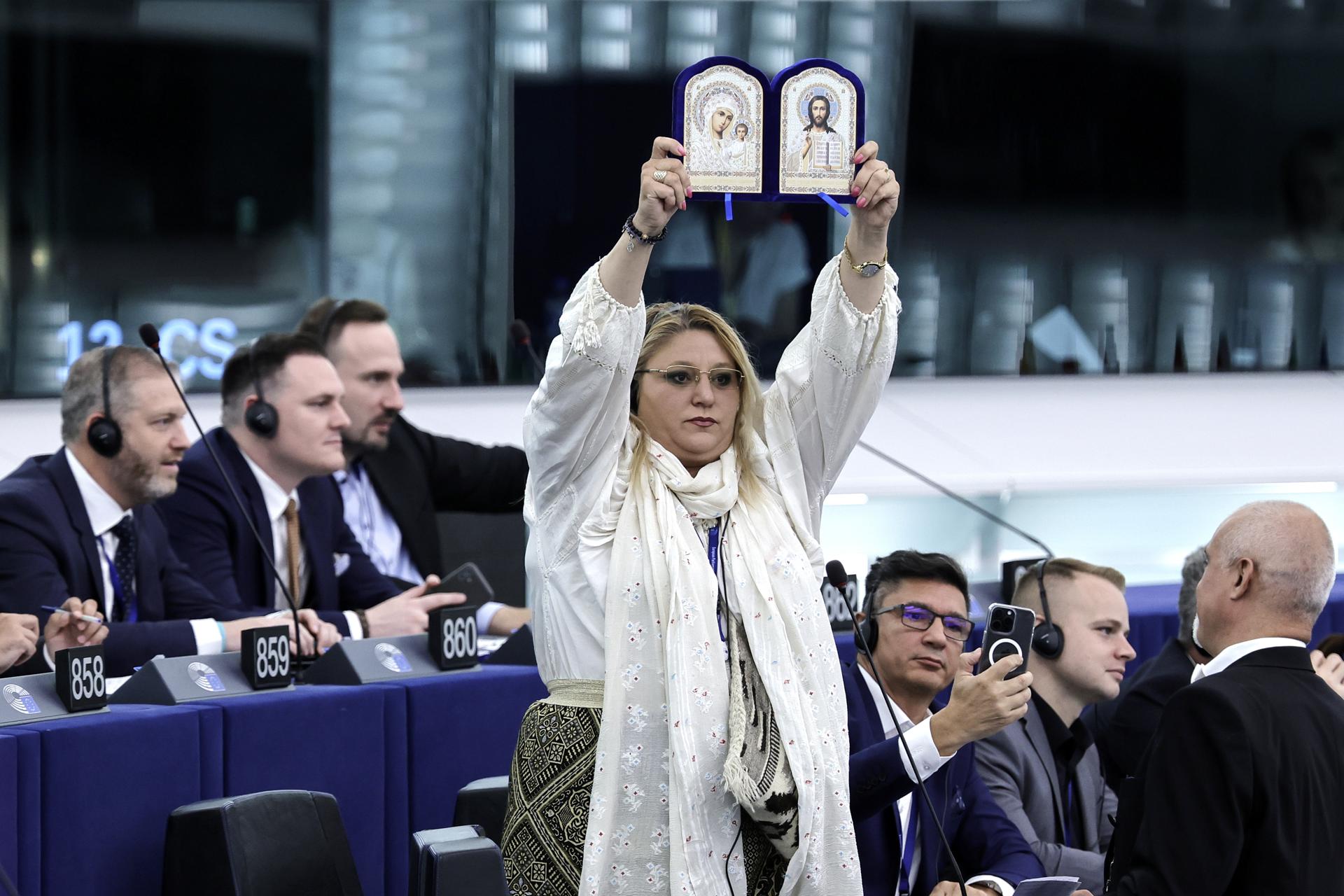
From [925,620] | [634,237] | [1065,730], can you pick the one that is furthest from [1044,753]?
[634,237]

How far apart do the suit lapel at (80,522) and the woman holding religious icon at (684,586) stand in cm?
141

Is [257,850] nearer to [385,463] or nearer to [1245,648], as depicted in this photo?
[1245,648]

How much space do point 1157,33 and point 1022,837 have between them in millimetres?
6464

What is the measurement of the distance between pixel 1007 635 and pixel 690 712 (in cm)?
47

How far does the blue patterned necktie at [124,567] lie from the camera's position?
10.6 feet

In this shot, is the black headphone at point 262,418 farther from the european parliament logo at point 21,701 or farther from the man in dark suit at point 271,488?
the european parliament logo at point 21,701

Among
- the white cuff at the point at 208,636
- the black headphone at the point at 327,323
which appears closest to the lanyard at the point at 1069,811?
the white cuff at the point at 208,636

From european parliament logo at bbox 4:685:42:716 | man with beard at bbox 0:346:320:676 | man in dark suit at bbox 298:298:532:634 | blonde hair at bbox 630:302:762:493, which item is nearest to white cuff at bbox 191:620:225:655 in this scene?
man with beard at bbox 0:346:320:676

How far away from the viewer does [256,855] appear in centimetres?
231

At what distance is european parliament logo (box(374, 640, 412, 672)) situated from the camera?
2873 mm

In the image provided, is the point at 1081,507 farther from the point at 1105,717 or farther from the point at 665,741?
the point at 665,741

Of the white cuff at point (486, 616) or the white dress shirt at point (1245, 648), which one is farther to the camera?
the white cuff at point (486, 616)

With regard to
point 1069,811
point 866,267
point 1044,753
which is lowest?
point 1069,811

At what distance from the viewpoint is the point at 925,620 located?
105 inches
